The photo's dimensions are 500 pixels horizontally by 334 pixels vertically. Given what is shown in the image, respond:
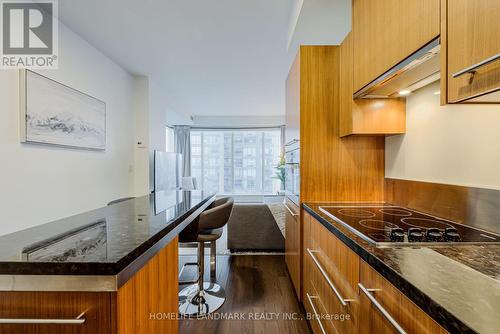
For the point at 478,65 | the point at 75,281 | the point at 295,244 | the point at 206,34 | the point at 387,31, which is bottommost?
the point at 295,244

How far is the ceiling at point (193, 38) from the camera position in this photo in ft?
7.51

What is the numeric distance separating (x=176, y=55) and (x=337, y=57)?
208 centimetres

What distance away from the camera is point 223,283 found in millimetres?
2604

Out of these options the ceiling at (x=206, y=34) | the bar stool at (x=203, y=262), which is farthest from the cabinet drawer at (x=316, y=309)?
the ceiling at (x=206, y=34)

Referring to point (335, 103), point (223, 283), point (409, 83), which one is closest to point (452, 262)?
point (409, 83)

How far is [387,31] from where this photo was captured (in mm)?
1265

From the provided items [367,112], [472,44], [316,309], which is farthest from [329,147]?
[472,44]

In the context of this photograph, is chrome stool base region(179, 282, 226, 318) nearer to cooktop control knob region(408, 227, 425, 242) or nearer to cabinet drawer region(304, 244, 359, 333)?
cabinet drawer region(304, 244, 359, 333)

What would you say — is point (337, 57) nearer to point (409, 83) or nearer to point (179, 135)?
point (409, 83)

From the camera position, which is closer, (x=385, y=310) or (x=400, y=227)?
(x=385, y=310)

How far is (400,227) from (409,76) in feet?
2.58

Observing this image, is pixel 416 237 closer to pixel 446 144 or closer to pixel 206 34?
pixel 446 144

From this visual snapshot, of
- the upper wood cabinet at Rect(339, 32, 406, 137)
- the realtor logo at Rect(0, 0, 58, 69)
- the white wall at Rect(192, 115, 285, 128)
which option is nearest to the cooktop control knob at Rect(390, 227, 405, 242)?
the upper wood cabinet at Rect(339, 32, 406, 137)

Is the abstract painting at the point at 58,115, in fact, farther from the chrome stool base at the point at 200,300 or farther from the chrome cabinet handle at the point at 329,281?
the chrome cabinet handle at the point at 329,281
